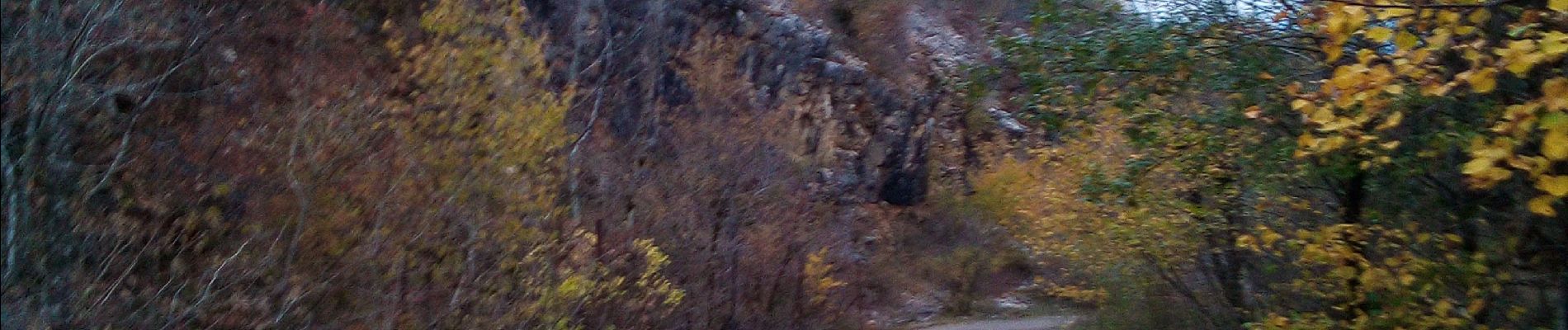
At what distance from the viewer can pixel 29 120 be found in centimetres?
532

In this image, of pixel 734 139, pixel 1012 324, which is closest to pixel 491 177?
pixel 734 139

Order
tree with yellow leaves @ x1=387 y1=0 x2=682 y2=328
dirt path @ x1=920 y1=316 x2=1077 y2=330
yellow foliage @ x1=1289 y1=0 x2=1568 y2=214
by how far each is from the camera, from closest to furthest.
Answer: yellow foliage @ x1=1289 y1=0 x2=1568 y2=214 → tree with yellow leaves @ x1=387 y1=0 x2=682 y2=328 → dirt path @ x1=920 y1=316 x2=1077 y2=330

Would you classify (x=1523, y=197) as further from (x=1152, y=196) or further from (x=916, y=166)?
(x=916, y=166)

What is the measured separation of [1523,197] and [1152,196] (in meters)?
5.20

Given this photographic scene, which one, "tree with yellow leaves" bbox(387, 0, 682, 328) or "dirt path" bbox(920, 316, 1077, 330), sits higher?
"tree with yellow leaves" bbox(387, 0, 682, 328)

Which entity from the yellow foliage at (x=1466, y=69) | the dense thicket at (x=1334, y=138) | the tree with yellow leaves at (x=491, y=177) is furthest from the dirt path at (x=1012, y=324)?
the yellow foliage at (x=1466, y=69)

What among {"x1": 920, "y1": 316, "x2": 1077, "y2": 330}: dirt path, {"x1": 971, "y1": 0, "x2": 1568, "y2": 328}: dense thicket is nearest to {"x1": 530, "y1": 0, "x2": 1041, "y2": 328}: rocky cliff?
{"x1": 971, "y1": 0, "x2": 1568, "y2": 328}: dense thicket

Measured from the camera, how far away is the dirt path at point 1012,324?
25.3 meters

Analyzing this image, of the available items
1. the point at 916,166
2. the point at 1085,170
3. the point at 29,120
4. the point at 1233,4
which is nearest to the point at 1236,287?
the point at 1085,170

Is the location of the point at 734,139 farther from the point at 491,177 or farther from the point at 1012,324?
the point at 1012,324

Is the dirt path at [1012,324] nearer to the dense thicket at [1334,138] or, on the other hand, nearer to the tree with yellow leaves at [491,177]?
the dense thicket at [1334,138]

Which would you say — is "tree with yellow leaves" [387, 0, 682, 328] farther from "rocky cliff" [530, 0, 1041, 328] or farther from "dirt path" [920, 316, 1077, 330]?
"dirt path" [920, 316, 1077, 330]

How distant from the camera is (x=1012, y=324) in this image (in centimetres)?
2772

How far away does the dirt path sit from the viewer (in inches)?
997
